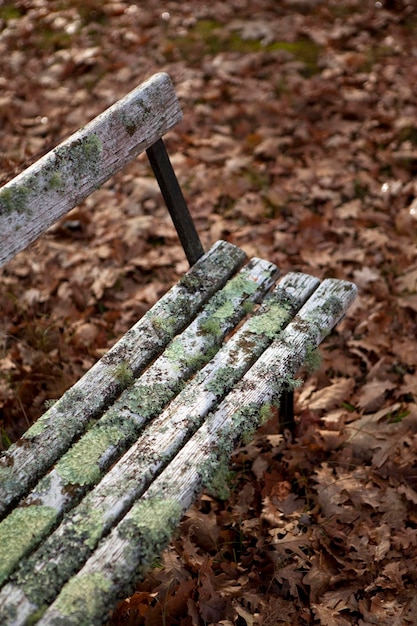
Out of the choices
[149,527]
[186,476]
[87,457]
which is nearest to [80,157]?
[87,457]

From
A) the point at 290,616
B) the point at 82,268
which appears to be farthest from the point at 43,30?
the point at 290,616

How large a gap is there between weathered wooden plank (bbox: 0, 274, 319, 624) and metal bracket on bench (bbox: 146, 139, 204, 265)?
0.39m

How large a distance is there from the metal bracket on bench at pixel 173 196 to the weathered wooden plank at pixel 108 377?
0.07 metres

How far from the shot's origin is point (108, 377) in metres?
2.00

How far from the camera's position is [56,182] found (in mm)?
2016

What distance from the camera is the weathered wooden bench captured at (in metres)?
1.55

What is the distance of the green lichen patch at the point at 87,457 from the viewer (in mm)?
1741

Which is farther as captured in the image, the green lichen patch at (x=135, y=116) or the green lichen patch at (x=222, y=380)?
the green lichen patch at (x=135, y=116)

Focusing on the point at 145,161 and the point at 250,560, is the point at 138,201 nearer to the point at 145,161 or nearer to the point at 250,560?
the point at 145,161

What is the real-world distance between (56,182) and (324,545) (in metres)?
1.59

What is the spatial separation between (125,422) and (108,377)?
0.19 m

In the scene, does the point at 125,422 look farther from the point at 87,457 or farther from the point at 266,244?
the point at 266,244

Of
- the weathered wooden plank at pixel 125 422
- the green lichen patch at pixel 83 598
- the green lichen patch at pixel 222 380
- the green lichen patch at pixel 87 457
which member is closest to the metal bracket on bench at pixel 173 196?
the weathered wooden plank at pixel 125 422

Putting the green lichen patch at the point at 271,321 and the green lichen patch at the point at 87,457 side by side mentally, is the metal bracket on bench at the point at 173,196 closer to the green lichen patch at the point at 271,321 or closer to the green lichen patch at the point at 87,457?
the green lichen patch at the point at 271,321
